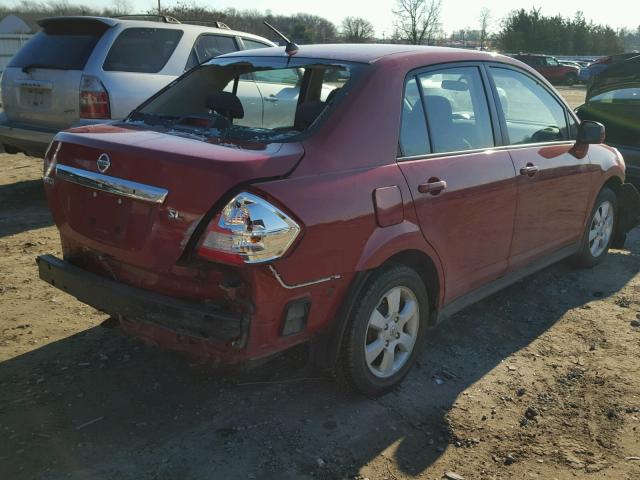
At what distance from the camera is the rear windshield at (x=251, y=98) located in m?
3.16

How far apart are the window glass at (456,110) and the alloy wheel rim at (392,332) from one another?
2.83 feet

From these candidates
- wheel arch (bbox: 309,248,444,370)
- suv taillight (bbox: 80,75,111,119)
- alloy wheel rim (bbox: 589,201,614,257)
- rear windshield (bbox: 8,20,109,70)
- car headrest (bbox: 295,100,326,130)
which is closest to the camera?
wheel arch (bbox: 309,248,444,370)

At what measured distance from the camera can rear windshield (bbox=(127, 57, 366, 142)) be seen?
316 cm

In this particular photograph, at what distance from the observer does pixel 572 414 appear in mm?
3248

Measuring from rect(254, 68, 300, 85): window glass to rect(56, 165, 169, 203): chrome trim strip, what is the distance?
4.37 feet

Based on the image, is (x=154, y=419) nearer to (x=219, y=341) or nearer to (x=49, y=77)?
(x=219, y=341)

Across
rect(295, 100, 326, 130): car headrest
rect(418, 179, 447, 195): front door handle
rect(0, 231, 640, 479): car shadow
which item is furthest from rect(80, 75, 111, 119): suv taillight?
rect(418, 179, 447, 195): front door handle

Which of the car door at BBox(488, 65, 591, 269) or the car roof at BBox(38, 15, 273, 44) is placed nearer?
the car door at BBox(488, 65, 591, 269)

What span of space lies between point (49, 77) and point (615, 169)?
553cm

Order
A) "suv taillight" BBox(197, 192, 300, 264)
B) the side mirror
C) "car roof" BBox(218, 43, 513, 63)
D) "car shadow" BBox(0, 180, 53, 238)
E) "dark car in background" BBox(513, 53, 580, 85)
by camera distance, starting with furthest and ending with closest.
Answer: "dark car in background" BBox(513, 53, 580, 85)
"car shadow" BBox(0, 180, 53, 238)
the side mirror
"car roof" BBox(218, 43, 513, 63)
"suv taillight" BBox(197, 192, 300, 264)

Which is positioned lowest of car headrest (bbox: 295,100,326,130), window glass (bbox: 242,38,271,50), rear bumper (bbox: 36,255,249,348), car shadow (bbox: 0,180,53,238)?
car shadow (bbox: 0,180,53,238)

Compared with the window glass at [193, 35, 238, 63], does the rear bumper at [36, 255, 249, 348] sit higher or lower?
lower

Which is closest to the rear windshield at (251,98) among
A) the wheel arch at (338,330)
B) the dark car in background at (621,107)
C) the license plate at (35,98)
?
the wheel arch at (338,330)

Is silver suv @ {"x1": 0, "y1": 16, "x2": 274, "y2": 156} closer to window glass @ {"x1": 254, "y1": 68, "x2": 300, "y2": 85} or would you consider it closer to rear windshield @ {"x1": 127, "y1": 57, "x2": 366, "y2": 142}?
rear windshield @ {"x1": 127, "y1": 57, "x2": 366, "y2": 142}
